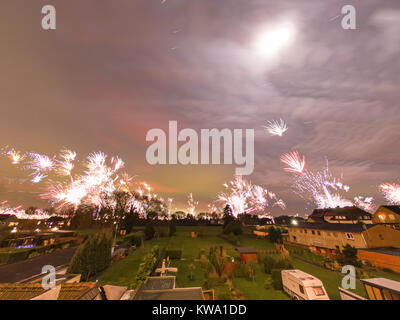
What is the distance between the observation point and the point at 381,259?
24844 millimetres

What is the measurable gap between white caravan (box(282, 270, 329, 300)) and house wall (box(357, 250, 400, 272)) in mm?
20058

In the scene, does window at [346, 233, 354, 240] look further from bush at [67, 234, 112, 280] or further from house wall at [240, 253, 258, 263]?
bush at [67, 234, 112, 280]

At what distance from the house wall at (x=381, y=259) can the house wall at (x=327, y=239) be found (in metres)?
3.96

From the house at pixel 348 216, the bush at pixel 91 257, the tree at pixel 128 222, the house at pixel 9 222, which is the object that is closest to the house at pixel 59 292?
the bush at pixel 91 257

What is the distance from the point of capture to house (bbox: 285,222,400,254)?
101 ft

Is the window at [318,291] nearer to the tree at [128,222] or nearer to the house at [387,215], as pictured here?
the tree at [128,222]

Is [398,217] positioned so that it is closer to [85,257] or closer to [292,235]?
[292,235]

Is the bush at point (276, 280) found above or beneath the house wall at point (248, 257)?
above

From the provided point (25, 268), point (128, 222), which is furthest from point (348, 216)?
point (25, 268)

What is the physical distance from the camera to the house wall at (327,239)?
31.8 metres

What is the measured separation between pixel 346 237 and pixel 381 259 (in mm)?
9109

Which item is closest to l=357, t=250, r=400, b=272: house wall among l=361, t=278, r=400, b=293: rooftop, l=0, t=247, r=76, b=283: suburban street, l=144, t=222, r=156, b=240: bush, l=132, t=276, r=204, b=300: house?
l=361, t=278, r=400, b=293: rooftop
